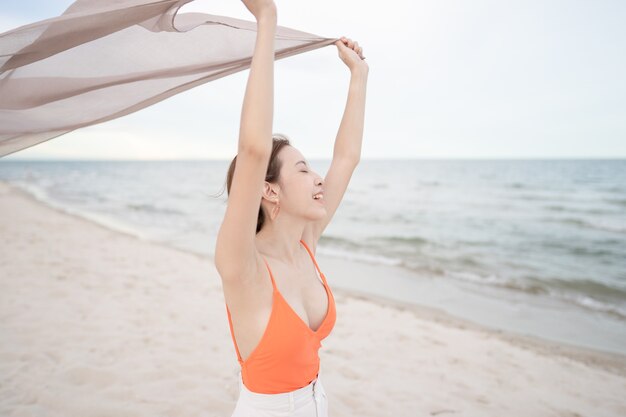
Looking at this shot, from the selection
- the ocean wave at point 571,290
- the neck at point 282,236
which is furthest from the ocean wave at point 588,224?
the neck at point 282,236

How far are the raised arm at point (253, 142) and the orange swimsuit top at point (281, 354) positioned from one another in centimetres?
35

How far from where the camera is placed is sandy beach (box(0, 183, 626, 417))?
3717mm

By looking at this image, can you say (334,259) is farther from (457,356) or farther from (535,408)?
(535,408)

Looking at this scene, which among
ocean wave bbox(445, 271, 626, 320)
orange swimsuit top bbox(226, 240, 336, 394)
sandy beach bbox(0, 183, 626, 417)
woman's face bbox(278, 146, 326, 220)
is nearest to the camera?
orange swimsuit top bbox(226, 240, 336, 394)

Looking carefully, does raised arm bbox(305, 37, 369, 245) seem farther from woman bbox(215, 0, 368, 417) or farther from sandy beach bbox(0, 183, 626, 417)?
sandy beach bbox(0, 183, 626, 417)

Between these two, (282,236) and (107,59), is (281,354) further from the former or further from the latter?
(107,59)

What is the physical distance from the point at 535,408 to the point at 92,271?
7684 mm

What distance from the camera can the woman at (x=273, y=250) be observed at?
120 centimetres

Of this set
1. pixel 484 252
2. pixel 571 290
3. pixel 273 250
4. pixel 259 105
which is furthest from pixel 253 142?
pixel 484 252

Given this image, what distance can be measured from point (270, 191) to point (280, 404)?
93 cm

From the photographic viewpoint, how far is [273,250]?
189cm

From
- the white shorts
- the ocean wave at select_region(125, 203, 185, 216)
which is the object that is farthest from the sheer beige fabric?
the ocean wave at select_region(125, 203, 185, 216)

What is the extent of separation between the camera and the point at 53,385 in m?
3.69

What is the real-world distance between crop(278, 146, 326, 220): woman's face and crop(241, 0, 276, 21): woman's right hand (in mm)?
715
